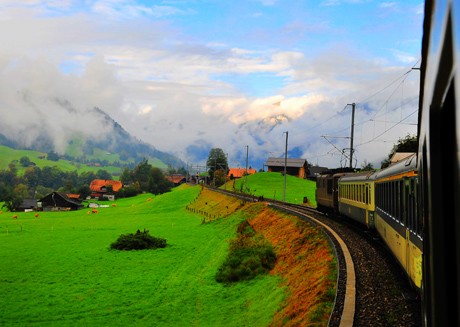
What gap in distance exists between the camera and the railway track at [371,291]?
41.5ft

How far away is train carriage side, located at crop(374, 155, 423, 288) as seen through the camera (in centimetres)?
989

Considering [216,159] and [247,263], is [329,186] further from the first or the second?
A: [216,159]

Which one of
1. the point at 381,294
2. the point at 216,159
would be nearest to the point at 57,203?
the point at 216,159

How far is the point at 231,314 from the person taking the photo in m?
22.6

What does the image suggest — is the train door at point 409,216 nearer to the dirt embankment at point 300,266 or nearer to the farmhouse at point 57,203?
the dirt embankment at point 300,266

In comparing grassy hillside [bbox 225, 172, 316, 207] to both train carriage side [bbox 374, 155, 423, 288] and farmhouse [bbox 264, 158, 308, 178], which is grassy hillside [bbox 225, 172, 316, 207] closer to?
farmhouse [bbox 264, 158, 308, 178]

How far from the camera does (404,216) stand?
1193 centimetres

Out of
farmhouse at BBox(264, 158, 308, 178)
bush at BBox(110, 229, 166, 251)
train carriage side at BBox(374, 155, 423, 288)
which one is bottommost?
bush at BBox(110, 229, 166, 251)

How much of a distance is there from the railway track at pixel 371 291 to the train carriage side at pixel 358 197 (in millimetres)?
1917

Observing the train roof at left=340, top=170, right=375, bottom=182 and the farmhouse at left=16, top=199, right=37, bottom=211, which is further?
the farmhouse at left=16, top=199, right=37, bottom=211

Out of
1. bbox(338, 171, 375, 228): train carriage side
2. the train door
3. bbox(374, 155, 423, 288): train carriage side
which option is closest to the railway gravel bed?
bbox(374, 155, 423, 288): train carriage side

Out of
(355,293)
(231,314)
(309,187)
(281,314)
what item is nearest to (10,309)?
(231,314)

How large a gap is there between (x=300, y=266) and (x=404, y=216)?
12804 millimetres

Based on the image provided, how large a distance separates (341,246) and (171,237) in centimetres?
3032
